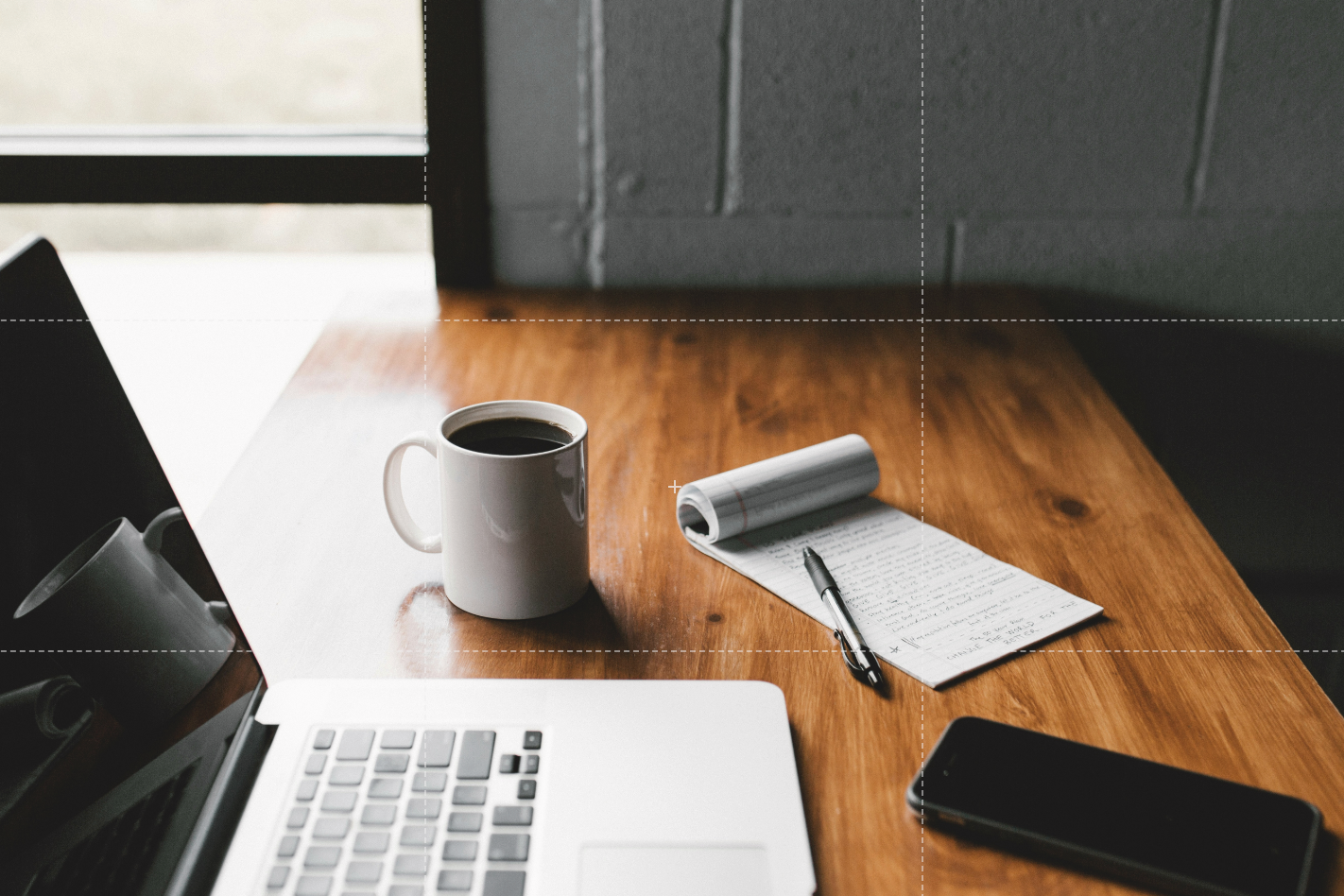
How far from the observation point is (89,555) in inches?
17.8

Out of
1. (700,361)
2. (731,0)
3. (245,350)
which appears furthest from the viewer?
(245,350)

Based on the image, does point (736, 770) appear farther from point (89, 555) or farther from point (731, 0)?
point (731, 0)

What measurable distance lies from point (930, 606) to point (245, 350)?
1.06 m

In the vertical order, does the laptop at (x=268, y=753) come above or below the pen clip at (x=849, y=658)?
above

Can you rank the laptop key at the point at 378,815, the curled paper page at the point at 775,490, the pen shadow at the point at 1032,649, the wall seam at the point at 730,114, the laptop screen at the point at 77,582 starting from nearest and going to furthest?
the laptop screen at the point at 77,582, the laptop key at the point at 378,815, the pen shadow at the point at 1032,649, the curled paper page at the point at 775,490, the wall seam at the point at 730,114

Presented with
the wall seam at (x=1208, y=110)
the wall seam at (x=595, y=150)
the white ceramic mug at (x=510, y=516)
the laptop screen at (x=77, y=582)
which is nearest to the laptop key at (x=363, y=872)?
the laptop screen at (x=77, y=582)

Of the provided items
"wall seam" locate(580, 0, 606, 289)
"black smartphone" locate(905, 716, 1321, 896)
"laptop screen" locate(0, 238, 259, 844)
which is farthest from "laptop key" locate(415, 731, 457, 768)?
"wall seam" locate(580, 0, 606, 289)

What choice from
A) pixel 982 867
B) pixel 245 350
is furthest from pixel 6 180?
pixel 982 867

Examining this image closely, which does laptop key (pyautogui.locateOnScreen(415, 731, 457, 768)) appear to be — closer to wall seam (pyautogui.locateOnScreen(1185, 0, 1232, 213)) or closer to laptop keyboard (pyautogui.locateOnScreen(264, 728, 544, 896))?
laptop keyboard (pyautogui.locateOnScreen(264, 728, 544, 896))

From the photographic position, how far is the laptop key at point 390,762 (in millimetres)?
528

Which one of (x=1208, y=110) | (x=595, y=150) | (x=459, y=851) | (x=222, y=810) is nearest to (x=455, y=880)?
(x=459, y=851)

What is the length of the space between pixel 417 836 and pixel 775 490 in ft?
1.30

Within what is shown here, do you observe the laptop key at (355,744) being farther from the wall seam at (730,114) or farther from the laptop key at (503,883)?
the wall seam at (730,114)

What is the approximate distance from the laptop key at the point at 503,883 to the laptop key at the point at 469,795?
4 centimetres
